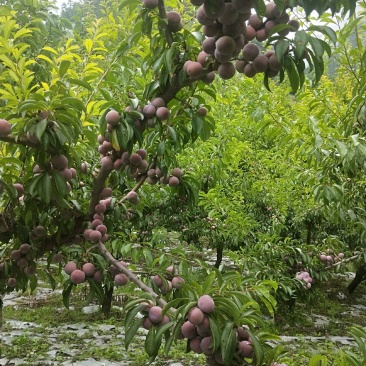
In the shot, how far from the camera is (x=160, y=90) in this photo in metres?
Result: 1.40

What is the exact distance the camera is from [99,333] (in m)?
4.59

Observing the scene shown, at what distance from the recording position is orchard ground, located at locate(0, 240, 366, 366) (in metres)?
3.89

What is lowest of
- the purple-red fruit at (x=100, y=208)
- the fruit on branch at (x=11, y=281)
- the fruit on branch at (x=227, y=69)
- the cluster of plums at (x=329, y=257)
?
the cluster of plums at (x=329, y=257)

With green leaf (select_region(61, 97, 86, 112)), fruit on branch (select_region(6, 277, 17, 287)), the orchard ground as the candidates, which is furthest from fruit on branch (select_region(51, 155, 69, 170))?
the orchard ground

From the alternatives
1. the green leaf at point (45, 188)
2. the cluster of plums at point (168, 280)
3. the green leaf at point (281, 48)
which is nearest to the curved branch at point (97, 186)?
the green leaf at point (45, 188)

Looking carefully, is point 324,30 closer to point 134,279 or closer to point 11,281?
point 134,279

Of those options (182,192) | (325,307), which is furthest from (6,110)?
(325,307)

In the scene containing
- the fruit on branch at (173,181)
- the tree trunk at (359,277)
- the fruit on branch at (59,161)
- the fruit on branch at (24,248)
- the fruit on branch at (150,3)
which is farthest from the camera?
the tree trunk at (359,277)

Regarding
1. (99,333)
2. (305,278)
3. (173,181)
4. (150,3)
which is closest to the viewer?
(150,3)

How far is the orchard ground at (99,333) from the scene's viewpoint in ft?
12.8

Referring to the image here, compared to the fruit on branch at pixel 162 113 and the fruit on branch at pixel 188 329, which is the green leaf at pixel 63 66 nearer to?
the fruit on branch at pixel 162 113

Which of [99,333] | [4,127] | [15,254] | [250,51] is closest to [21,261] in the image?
[15,254]

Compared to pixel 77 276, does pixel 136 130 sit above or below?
above

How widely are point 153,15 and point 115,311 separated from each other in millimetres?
4683
